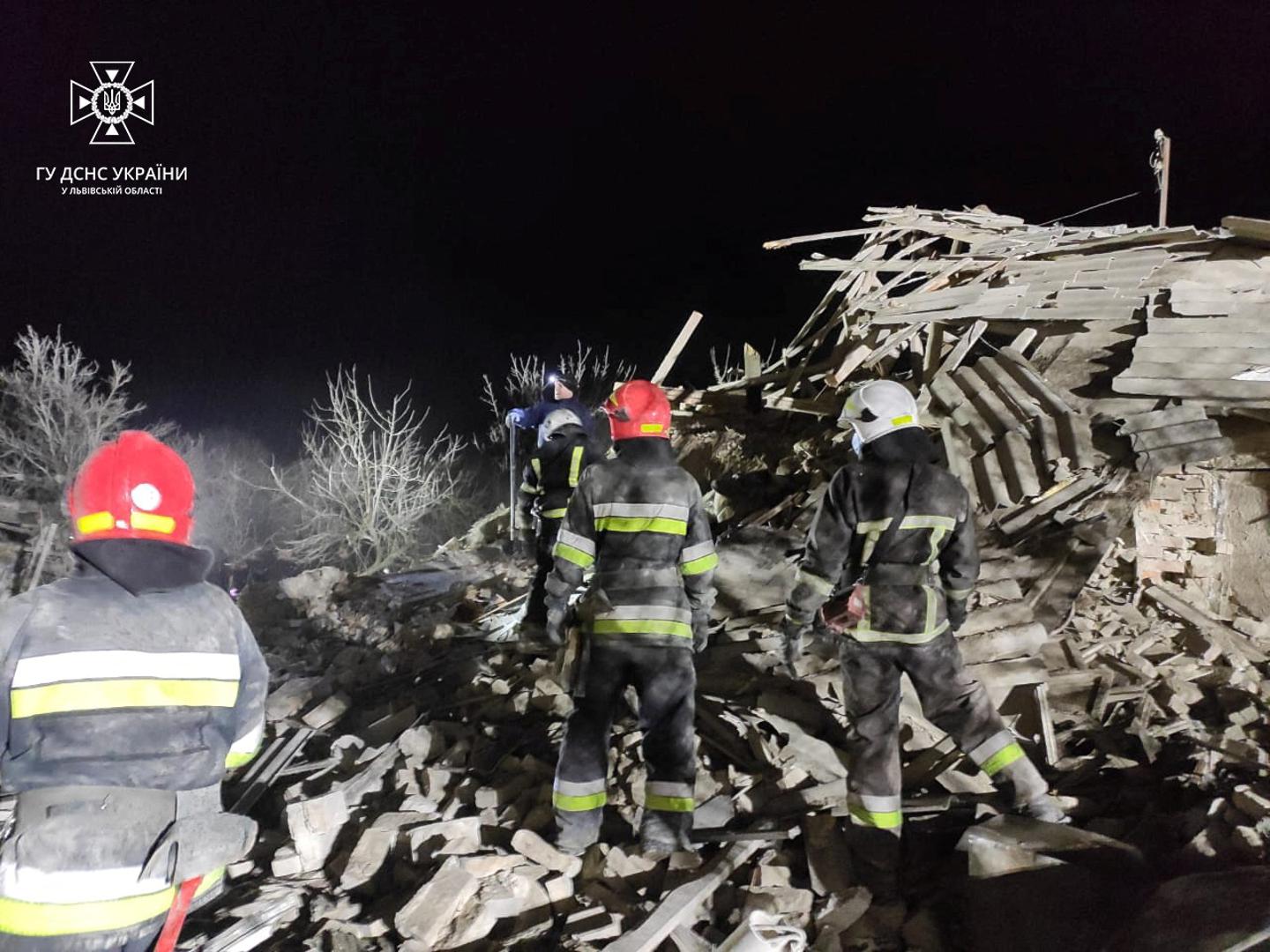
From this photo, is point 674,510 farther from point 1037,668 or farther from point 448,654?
point 448,654

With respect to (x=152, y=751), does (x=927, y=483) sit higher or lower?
higher

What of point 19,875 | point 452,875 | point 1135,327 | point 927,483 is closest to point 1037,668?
point 927,483

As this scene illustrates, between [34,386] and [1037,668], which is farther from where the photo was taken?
[34,386]

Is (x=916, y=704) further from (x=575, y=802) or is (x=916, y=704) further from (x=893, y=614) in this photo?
(x=575, y=802)

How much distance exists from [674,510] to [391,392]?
58.7m

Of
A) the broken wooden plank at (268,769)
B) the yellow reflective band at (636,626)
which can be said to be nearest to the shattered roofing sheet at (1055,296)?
the yellow reflective band at (636,626)

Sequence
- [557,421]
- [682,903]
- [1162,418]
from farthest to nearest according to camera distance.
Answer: [557,421]
[1162,418]
[682,903]

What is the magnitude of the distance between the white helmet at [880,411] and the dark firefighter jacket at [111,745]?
305 centimetres

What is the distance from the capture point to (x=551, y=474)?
6410mm

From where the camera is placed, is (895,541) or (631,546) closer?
(895,541)

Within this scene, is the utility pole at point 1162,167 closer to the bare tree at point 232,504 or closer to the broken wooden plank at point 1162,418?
the broken wooden plank at point 1162,418

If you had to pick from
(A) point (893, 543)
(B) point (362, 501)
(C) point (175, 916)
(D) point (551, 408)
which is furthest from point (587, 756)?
(B) point (362, 501)

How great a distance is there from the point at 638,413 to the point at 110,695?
267 centimetres

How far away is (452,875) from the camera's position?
381 cm
